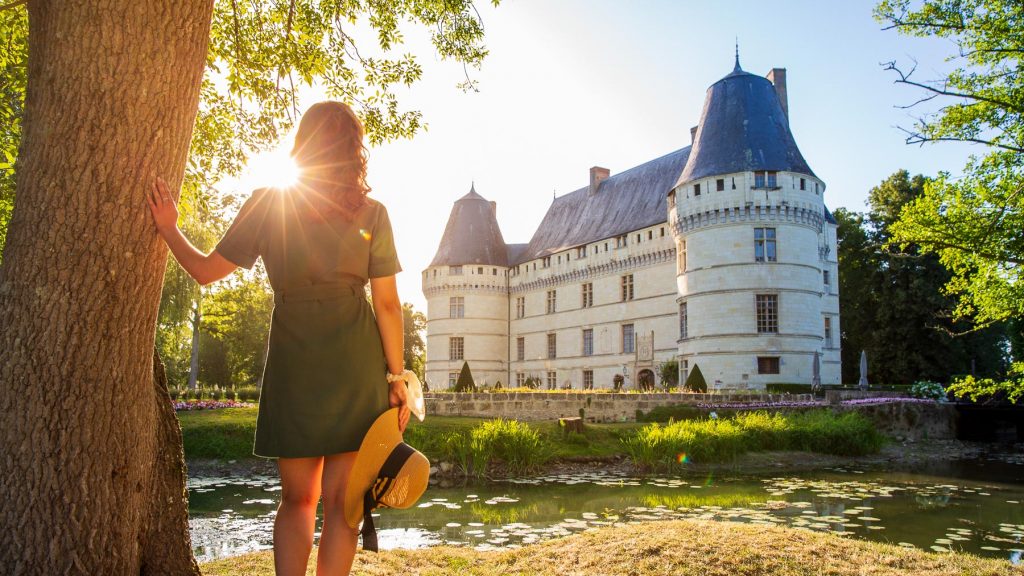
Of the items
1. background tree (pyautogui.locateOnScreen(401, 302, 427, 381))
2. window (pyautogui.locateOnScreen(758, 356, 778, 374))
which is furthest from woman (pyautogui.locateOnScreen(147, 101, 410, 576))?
background tree (pyautogui.locateOnScreen(401, 302, 427, 381))

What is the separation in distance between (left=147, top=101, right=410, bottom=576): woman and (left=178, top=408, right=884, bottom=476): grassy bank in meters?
8.51

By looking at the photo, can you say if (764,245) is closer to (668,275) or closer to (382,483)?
(668,275)

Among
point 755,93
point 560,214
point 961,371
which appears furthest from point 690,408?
point 560,214

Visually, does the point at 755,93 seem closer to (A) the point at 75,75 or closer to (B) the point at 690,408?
(B) the point at 690,408

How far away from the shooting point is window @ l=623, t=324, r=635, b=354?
31.8 metres

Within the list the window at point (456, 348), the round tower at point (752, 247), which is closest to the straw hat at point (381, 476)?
the round tower at point (752, 247)

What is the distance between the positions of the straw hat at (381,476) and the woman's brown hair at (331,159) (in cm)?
76

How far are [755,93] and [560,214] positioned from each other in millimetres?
16028

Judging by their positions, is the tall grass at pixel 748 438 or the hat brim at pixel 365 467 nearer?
the hat brim at pixel 365 467

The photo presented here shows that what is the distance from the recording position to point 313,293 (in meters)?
2.41

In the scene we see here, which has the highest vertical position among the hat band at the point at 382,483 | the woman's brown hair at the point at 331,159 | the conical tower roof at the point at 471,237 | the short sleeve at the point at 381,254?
the conical tower roof at the point at 471,237

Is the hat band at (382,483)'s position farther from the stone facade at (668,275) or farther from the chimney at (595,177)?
the chimney at (595,177)

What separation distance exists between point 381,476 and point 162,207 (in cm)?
120

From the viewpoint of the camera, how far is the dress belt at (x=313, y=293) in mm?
2404
